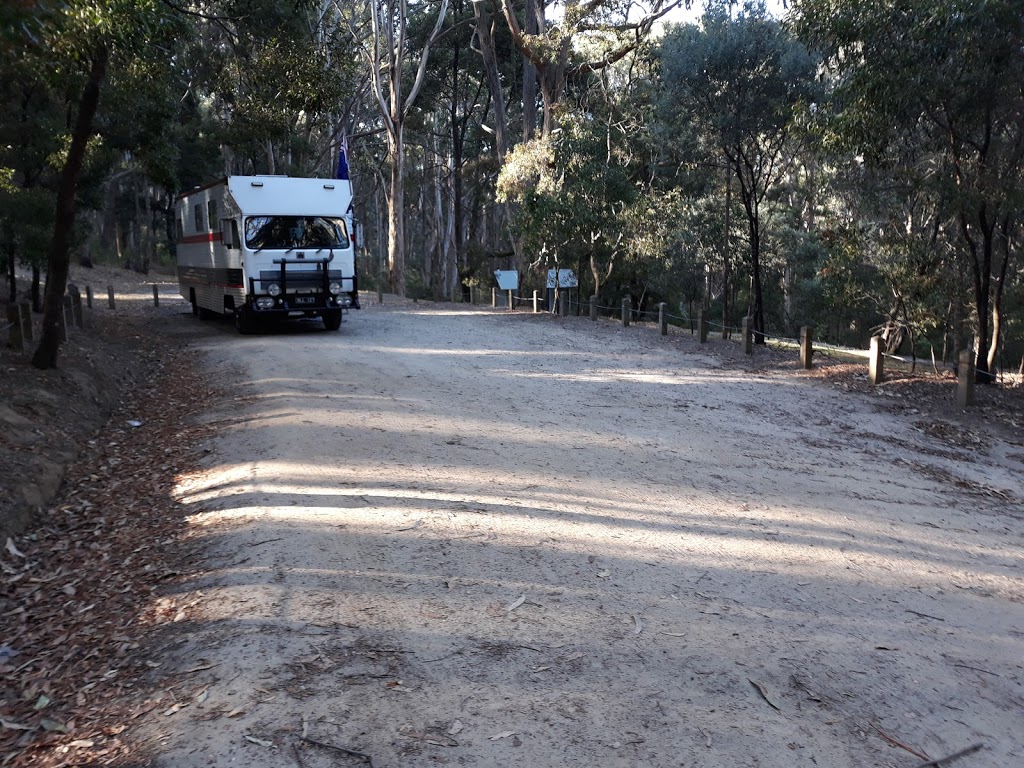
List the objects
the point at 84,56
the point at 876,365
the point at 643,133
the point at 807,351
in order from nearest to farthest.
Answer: the point at 84,56 < the point at 876,365 < the point at 807,351 < the point at 643,133

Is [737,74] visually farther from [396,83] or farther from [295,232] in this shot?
[396,83]

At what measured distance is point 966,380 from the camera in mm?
12078

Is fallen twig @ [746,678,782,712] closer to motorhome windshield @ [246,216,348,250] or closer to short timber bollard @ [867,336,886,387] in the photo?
short timber bollard @ [867,336,886,387]

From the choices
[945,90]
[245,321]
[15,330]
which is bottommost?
[245,321]

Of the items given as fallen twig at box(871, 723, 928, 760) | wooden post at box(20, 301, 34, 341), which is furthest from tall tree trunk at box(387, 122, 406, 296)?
fallen twig at box(871, 723, 928, 760)

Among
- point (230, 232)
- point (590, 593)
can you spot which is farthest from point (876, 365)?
point (230, 232)

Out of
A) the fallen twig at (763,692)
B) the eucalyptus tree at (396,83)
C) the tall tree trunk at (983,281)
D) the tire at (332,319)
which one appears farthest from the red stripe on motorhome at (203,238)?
the fallen twig at (763,692)

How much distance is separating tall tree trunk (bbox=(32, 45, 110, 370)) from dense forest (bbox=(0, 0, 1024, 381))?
0.13ft

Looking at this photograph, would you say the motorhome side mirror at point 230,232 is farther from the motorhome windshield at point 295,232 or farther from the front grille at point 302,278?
the front grille at point 302,278

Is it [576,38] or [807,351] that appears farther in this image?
[576,38]

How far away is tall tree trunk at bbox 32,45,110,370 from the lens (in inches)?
435

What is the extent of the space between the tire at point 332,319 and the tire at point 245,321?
1462 mm

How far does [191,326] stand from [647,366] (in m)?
11.4

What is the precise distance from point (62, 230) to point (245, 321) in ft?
22.0
